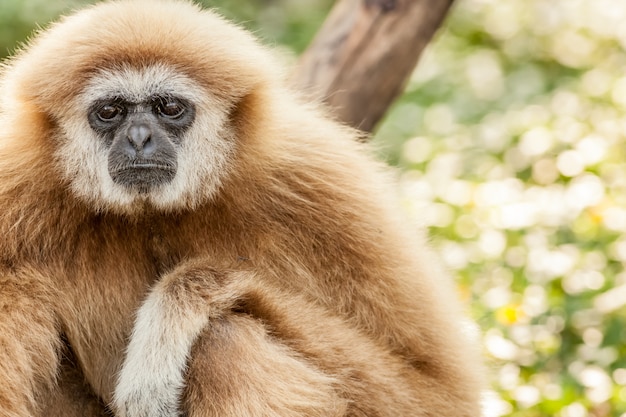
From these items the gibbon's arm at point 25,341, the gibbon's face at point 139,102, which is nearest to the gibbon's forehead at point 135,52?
the gibbon's face at point 139,102

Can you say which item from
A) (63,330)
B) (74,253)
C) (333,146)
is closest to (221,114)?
(333,146)

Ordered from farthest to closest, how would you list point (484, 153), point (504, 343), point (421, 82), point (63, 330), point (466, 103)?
point (421, 82) < point (466, 103) < point (484, 153) < point (504, 343) < point (63, 330)

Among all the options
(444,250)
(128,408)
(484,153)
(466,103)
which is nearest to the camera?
(128,408)

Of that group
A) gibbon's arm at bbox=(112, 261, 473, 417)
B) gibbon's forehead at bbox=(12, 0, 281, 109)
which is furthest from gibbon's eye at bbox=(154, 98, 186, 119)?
gibbon's arm at bbox=(112, 261, 473, 417)

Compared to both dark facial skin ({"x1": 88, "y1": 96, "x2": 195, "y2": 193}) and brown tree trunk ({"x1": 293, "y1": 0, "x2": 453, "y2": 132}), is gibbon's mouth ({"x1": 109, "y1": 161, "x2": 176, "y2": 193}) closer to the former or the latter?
dark facial skin ({"x1": 88, "y1": 96, "x2": 195, "y2": 193})

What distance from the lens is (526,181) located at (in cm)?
827

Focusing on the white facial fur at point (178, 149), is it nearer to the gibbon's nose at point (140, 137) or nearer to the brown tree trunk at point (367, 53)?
the gibbon's nose at point (140, 137)

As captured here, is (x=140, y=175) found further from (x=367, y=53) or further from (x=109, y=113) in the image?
(x=367, y=53)

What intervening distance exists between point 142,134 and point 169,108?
24cm

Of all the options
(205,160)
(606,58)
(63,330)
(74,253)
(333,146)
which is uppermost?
(606,58)

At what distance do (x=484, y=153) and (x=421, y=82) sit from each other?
2.84 metres

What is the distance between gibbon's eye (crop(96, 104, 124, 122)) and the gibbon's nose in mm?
150

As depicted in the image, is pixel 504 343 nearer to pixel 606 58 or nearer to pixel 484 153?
pixel 484 153

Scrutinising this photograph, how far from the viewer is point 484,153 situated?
916cm
